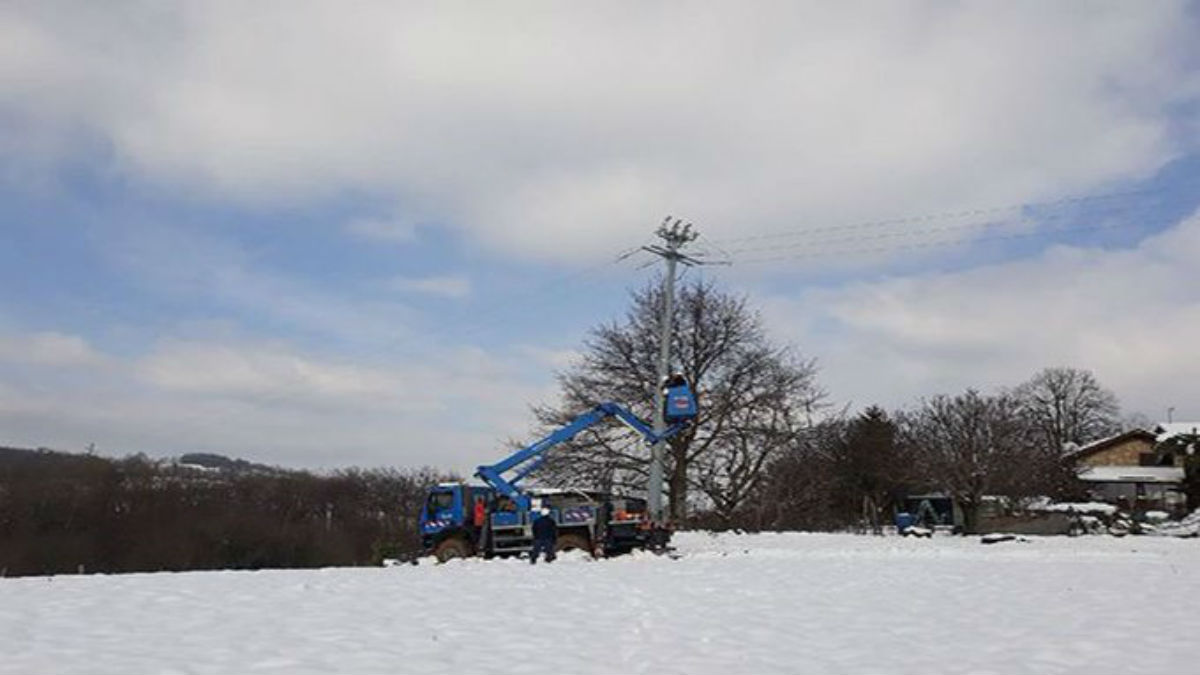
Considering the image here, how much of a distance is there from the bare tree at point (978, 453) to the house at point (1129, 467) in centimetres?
1009

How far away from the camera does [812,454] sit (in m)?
48.6

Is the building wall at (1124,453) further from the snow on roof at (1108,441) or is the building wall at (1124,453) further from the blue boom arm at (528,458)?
the blue boom arm at (528,458)

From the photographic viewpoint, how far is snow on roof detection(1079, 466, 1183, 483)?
7856 cm

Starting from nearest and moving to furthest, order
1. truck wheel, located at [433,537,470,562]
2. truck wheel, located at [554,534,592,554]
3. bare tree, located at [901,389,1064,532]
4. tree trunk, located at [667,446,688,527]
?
truck wheel, located at [554,534,592,554] → truck wheel, located at [433,537,470,562] → tree trunk, located at [667,446,688,527] → bare tree, located at [901,389,1064,532]

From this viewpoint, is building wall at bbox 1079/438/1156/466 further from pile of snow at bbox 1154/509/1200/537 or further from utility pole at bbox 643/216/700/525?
utility pole at bbox 643/216/700/525

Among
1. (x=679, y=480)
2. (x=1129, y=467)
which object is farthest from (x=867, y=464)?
(x=1129, y=467)

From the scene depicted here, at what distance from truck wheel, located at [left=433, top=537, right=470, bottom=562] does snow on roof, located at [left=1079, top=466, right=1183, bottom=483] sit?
6397cm

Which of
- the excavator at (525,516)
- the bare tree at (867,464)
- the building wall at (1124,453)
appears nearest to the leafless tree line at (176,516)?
the bare tree at (867,464)

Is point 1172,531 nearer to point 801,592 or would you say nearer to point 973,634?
point 801,592

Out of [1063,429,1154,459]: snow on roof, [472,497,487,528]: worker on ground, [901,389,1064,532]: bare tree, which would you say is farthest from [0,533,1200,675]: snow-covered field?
[1063,429,1154,459]: snow on roof

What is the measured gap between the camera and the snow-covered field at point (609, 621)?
28.4ft

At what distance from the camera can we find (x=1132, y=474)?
3142 inches

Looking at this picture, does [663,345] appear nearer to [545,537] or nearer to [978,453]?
[545,537]

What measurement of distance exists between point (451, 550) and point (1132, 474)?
233 feet
